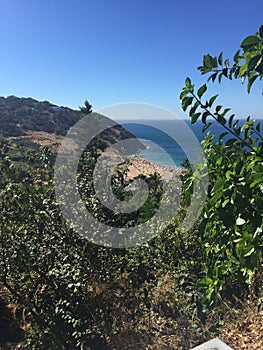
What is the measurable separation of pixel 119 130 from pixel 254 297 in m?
2.11

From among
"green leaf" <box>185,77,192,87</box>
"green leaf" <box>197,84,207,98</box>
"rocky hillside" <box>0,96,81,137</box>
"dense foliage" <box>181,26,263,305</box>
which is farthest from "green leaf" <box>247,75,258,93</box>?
"rocky hillside" <box>0,96,81,137</box>

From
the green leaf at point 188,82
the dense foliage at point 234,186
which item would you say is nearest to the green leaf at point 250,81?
the dense foliage at point 234,186

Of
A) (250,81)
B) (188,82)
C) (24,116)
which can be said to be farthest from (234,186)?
(24,116)

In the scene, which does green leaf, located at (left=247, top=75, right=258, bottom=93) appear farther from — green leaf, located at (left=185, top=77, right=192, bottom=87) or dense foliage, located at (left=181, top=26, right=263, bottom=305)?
green leaf, located at (left=185, top=77, right=192, bottom=87)

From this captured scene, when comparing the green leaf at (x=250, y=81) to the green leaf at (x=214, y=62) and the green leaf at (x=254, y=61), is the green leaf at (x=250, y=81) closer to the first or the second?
the green leaf at (x=254, y=61)

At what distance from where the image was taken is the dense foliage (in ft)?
3.62

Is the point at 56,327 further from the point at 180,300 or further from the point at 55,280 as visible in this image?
the point at 180,300

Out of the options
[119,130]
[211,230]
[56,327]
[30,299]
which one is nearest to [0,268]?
[30,299]

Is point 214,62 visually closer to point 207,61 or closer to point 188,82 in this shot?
point 207,61

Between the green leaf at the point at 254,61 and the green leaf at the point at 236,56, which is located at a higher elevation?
the green leaf at the point at 236,56

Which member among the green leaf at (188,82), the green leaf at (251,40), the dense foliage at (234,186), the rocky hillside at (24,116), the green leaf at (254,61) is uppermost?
the rocky hillside at (24,116)

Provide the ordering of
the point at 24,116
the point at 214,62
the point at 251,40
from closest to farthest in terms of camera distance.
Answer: the point at 251,40 → the point at 214,62 → the point at 24,116

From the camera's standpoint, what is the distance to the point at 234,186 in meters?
1.11

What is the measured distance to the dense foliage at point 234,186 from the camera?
1103 mm
